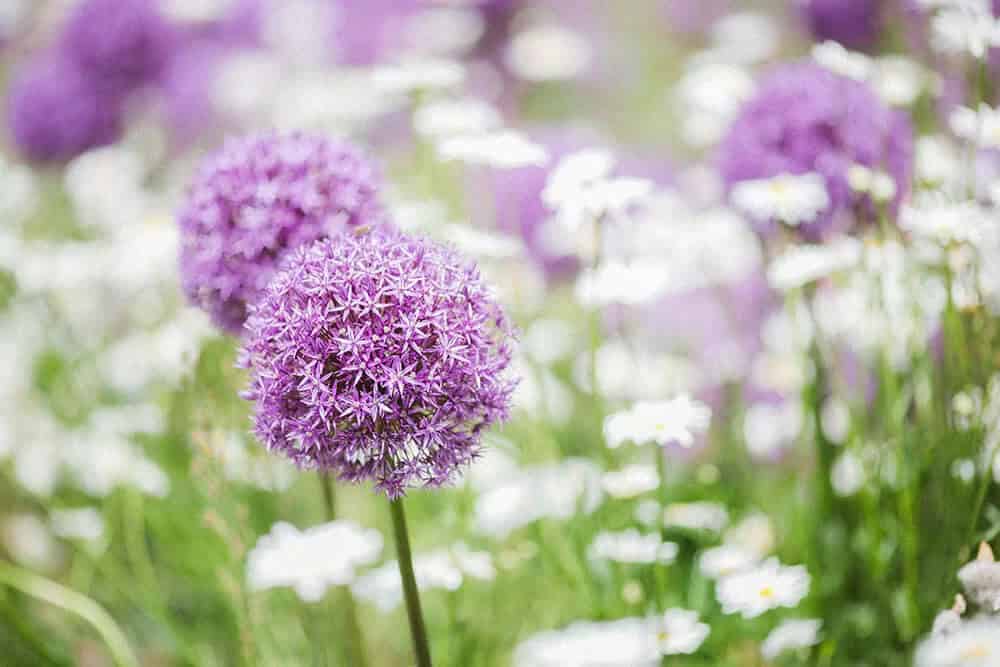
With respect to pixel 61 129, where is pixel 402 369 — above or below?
below

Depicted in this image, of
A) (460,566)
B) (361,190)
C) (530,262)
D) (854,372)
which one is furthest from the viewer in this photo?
(530,262)

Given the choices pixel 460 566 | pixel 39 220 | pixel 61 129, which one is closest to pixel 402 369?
pixel 460 566

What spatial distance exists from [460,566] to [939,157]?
897mm

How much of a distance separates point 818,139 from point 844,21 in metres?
0.64

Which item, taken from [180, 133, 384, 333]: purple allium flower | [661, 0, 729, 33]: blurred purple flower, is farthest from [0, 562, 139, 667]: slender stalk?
[661, 0, 729, 33]: blurred purple flower

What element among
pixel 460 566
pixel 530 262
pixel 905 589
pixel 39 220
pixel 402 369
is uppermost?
pixel 39 220

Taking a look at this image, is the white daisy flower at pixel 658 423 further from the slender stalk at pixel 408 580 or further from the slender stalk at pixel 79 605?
the slender stalk at pixel 79 605

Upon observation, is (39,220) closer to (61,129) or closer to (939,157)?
(61,129)

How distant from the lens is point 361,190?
111 cm

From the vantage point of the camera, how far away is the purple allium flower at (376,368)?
2.75 ft

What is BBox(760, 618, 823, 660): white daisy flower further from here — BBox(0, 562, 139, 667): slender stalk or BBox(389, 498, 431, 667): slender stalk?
BBox(0, 562, 139, 667): slender stalk

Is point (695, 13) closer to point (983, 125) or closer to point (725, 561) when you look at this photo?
point (983, 125)

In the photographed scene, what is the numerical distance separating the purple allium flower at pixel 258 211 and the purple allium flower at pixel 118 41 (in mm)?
1189

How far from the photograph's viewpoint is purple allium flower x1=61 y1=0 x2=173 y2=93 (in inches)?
83.7
